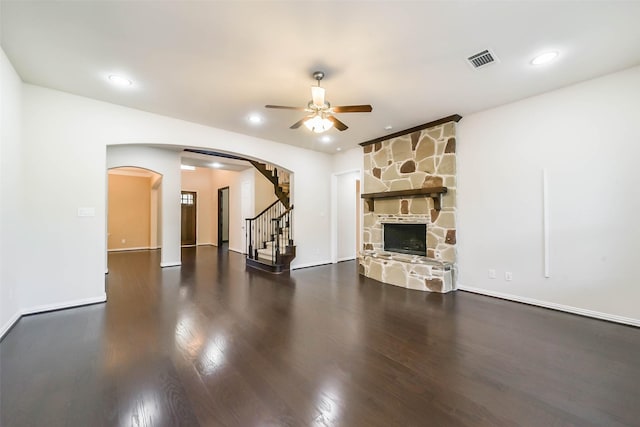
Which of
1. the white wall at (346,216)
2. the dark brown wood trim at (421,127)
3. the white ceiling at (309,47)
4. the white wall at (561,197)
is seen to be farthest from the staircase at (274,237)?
the white wall at (561,197)

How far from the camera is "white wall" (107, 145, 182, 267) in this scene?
6.20 meters

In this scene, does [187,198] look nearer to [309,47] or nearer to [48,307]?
[48,307]

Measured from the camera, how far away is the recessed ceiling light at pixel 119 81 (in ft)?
9.98

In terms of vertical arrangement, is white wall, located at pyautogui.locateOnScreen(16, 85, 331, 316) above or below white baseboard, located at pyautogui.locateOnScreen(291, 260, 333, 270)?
above

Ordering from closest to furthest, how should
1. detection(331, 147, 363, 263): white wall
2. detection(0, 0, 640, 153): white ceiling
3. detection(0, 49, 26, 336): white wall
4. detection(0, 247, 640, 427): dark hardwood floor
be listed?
1. detection(0, 247, 640, 427): dark hardwood floor
2. detection(0, 0, 640, 153): white ceiling
3. detection(0, 49, 26, 336): white wall
4. detection(331, 147, 363, 263): white wall

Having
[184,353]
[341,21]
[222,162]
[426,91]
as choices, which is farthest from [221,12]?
[222,162]

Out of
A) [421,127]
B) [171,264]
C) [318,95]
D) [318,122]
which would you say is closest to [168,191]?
[171,264]

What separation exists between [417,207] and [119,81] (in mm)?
4897

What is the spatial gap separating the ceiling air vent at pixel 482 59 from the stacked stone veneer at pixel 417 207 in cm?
165

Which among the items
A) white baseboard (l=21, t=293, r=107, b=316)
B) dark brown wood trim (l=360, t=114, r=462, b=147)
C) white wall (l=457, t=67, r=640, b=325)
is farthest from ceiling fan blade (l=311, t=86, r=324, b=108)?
white baseboard (l=21, t=293, r=107, b=316)

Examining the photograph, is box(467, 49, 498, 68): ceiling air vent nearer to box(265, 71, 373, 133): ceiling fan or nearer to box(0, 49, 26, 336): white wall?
Answer: box(265, 71, 373, 133): ceiling fan

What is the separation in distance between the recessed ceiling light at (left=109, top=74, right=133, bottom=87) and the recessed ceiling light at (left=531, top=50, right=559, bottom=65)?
4.69 meters

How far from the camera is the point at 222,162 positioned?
771 cm

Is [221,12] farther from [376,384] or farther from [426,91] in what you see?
[376,384]
